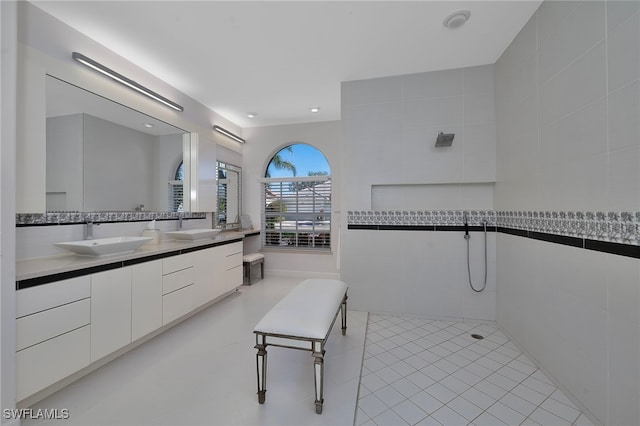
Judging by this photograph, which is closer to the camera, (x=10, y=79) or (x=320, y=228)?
(x=10, y=79)

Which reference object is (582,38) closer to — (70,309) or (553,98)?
(553,98)

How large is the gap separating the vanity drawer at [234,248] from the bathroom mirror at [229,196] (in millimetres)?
656

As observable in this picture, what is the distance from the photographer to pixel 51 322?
1494mm

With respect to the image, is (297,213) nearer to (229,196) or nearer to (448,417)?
(229,196)

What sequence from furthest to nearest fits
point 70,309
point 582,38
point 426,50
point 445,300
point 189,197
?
1. point 189,197
2. point 445,300
3. point 426,50
4. point 70,309
5. point 582,38

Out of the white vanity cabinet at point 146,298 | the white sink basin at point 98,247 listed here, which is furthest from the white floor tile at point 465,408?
the white sink basin at point 98,247

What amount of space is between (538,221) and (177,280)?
3244 mm

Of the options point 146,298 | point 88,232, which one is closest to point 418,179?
point 146,298

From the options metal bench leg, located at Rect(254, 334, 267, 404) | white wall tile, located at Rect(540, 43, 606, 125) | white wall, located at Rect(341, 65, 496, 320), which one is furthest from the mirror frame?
white wall tile, located at Rect(540, 43, 606, 125)

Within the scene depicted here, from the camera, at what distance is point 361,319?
9.00 ft

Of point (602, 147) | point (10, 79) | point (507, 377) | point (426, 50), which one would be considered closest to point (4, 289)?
point (10, 79)

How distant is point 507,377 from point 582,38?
7.47 ft

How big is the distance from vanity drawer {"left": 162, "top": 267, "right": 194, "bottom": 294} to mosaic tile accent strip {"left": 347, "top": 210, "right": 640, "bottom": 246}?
1875mm

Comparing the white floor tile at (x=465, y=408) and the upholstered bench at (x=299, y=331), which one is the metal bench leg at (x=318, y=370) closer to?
the upholstered bench at (x=299, y=331)
